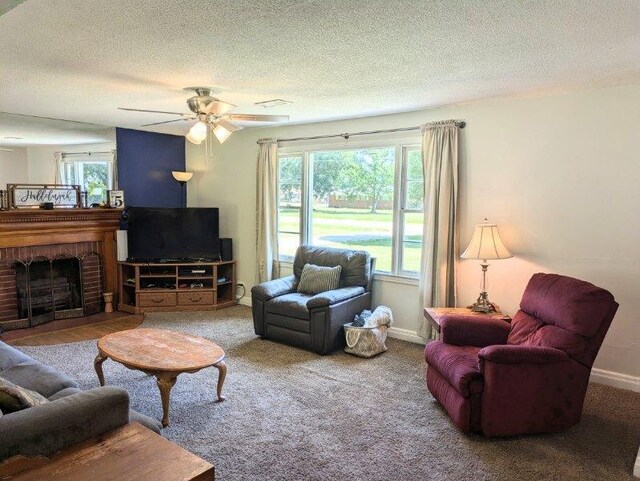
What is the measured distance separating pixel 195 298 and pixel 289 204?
173 centimetres

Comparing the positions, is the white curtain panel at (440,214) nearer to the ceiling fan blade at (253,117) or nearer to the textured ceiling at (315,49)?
the textured ceiling at (315,49)

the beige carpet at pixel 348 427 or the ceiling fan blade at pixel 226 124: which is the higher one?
the ceiling fan blade at pixel 226 124

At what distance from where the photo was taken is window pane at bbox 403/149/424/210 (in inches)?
180

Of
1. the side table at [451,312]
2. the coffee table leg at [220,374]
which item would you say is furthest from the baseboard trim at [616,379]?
the coffee table leg at [220,374]

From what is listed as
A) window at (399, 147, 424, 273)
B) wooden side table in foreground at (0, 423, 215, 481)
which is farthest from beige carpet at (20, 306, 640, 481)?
window at (399, 147, 424, 273)

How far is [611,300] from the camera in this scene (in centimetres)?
273

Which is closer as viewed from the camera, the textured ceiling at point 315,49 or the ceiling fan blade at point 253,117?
the textured ceiling at point 315,49

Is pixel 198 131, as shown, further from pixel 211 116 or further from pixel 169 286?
pixel 169 286

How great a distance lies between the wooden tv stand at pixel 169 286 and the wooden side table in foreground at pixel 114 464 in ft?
12.9

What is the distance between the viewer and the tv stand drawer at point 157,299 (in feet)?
18.3

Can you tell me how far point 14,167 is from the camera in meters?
4.90

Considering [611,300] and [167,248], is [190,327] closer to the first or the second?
[167,248]

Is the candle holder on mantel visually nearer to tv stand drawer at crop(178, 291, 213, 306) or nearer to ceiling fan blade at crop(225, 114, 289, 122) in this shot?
tv stand drawer at crop(178, 291, 213, 306)

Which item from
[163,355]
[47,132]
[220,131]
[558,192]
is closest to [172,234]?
[47,132]
